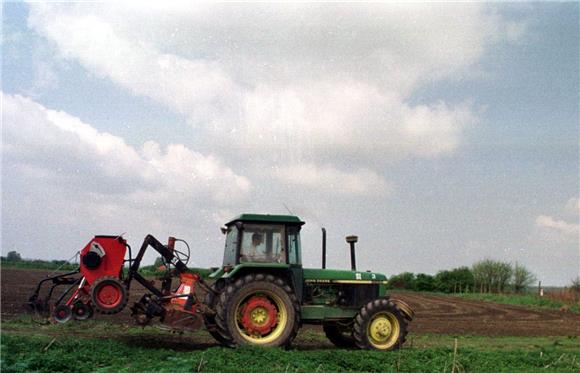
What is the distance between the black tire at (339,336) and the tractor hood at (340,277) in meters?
1.06

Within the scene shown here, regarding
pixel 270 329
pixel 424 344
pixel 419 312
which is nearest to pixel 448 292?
pixel 419 312

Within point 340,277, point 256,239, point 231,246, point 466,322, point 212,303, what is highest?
point 256,239

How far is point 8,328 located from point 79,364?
5.02 m

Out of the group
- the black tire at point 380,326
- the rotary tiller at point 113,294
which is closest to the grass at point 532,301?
the black tire at point 380,326

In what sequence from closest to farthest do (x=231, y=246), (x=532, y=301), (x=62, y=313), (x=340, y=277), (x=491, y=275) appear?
1. (x=62, y=313)
2. (x=231, y=246)
3. (x=340, y=277)
4. (x=532, y=301)
5. (x=491, y=275)

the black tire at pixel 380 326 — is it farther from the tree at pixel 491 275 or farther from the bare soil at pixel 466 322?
the tree at pixel 491 275

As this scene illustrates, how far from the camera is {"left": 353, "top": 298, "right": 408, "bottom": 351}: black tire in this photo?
454 inches

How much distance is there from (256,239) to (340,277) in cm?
209

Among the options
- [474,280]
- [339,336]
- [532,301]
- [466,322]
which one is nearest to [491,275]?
[474,280]

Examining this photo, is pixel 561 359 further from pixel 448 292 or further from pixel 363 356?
pixel 448 292

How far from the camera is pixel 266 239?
11242 millimetres

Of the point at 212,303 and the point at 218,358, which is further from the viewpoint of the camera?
the point at 212,303

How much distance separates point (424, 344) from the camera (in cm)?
1387

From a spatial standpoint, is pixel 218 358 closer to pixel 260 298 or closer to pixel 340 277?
pixel 260 298
